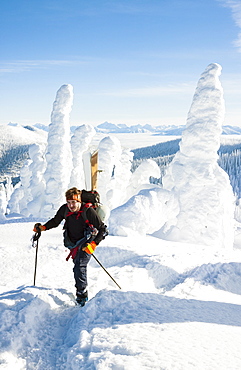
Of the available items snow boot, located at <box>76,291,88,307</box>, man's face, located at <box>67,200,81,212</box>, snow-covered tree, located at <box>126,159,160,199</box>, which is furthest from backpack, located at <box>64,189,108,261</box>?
snow-covered tree, located at <box>126,159,160,199</box>

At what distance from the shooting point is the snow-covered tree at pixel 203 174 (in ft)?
57.4

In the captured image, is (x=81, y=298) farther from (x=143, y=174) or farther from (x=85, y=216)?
(x=143, y=174)

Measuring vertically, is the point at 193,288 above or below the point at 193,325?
below

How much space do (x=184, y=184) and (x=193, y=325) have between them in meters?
14.4

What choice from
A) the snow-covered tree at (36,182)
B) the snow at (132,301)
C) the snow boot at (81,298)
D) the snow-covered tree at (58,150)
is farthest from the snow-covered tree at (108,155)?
the snow boot at (81,298)

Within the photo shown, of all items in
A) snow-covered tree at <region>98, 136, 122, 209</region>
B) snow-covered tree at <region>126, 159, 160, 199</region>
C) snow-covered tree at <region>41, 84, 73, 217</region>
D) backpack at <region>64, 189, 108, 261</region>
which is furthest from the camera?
snow-covered tree at <region>126, 159, 160, 199</region>

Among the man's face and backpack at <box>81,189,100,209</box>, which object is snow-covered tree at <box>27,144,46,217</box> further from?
the man's face

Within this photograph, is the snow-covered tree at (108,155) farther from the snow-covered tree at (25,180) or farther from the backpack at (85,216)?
the backpack at (85,216)

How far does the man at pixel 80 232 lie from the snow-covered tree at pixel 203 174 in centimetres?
1362

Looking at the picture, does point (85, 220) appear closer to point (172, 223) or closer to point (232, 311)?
point (232, 311)

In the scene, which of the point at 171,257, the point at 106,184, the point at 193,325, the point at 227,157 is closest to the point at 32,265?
the point at 171,257

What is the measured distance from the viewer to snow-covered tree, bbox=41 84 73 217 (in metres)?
26.5

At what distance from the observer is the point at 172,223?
64.6 ft

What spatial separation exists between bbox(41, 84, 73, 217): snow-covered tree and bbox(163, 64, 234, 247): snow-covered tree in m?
12.3
